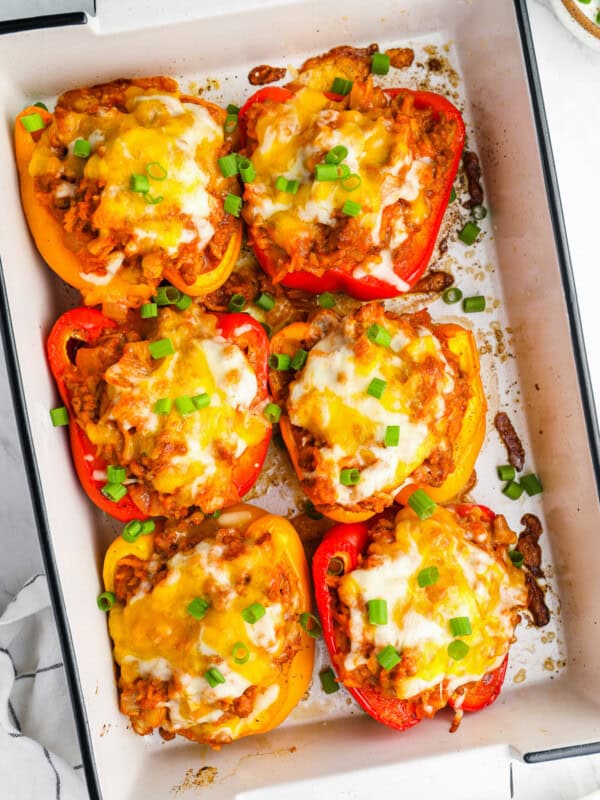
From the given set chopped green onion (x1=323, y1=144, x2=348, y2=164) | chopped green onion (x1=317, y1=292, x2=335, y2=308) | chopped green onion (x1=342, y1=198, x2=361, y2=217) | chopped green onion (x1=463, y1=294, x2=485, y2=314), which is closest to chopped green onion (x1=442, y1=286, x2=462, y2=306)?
chopped green onion (x1=463, y1=294, x2=485, y2=314)

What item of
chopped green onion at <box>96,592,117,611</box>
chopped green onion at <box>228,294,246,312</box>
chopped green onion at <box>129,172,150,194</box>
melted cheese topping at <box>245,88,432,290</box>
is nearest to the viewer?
chopped green onion at <box>129,172,150,194</box>

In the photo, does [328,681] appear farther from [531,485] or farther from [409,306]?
[409,306]

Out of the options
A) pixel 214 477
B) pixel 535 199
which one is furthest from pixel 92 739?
pixel 535 199

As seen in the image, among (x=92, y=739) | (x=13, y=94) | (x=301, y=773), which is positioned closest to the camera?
(x=92, y=739)

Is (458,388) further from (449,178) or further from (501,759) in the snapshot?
(501,759)

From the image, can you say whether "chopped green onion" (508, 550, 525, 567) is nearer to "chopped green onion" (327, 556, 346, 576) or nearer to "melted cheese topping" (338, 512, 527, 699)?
"melted cheese topping" (338, 512, 527, 699)

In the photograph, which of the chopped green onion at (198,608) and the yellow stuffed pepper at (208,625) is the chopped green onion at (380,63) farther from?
the chopped green onion at (198,608)
